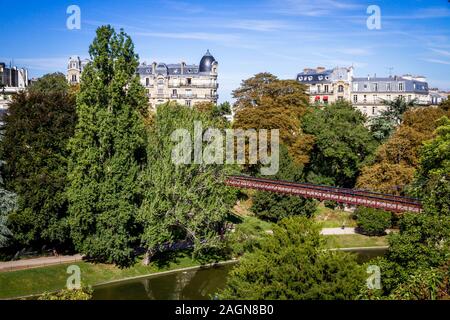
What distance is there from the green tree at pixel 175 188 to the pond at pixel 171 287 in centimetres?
199

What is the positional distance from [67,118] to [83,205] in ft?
25.5

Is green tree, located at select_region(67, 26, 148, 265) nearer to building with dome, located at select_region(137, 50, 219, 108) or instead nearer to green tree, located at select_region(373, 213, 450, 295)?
green tree, located at select_region(373, 213, 450, 295)

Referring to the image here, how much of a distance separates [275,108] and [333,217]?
43.8 feet

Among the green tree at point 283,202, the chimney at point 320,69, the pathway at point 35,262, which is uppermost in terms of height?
the chimney at point 320,69

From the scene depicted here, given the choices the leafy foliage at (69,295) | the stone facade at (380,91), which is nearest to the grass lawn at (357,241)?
the leafy foliage at (69,295)

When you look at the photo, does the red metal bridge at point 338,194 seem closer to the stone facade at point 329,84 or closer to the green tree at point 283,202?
the green tree at point 283,202

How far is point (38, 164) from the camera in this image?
125ft

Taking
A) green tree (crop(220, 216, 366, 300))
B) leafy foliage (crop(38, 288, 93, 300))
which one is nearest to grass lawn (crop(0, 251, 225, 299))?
leafy foliage (crop(38, 288, 93, 300))

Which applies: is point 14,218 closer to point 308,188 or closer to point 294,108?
point 308,188

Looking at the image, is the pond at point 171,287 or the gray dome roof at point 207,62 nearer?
the pond at point 171,287

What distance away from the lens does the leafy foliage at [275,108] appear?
56.0 m

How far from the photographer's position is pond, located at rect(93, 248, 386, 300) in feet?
113

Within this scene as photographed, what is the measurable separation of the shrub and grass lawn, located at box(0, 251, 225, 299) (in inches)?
695

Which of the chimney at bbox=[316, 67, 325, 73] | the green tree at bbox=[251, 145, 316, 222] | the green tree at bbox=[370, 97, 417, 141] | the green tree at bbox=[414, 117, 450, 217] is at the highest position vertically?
the chimney at bbox=[316, 67, 325, 73]
